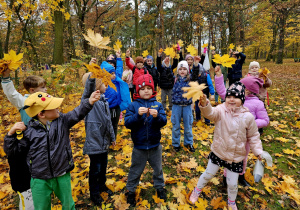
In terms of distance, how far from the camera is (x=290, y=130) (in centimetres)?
452

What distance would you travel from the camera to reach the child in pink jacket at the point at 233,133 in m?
2.08

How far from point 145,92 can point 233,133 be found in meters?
1.28

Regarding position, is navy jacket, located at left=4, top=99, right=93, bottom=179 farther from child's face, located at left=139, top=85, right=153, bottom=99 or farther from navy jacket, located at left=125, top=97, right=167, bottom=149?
child's face, located at left=139, top=85, right=153, bottom=99

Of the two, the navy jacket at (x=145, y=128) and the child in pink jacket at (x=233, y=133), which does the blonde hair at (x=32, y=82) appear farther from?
the child in pink jacket at (x=233, y=133)

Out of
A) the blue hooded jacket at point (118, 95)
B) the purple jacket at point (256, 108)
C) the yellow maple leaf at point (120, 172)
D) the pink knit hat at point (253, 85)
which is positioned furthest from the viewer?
the blue hooded jacket at point (118, 95)

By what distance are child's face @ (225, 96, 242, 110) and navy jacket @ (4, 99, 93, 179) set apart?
1.75 metres

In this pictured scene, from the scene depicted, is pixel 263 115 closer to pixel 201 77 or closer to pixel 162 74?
pixel 201 77

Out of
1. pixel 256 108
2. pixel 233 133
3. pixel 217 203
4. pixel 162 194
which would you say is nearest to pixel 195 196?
pixel 217 203

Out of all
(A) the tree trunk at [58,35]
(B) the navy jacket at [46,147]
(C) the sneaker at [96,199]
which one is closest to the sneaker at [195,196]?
(C) the sneaker at [96,199]

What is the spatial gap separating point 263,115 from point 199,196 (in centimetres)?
159

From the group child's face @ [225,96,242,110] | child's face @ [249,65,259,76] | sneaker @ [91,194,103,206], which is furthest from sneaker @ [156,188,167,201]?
child's face @ [249,65,259,76]

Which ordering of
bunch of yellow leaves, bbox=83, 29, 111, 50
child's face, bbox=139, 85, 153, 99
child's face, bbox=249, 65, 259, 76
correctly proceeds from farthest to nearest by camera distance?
child's face, bbox=249, 65, 259, 76, child's face, bbox=139, 85, 153, 99, bunch of yellow leaves, bbox=83, 29, 111, 50

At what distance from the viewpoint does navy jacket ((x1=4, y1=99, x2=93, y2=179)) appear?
1607 millimetres

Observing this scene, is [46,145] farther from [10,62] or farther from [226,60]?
[226,60]
